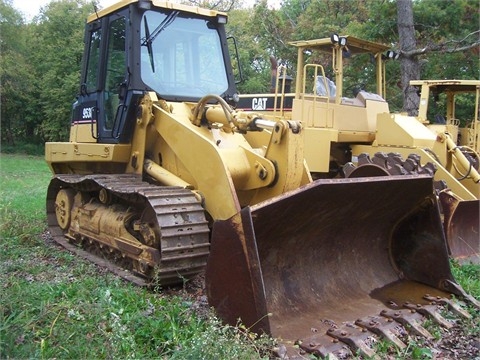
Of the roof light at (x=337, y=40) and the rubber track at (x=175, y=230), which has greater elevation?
the roof light at (x=337, y=40)

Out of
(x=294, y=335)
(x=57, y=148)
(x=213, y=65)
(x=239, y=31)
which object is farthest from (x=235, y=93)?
(x=239, y=31)

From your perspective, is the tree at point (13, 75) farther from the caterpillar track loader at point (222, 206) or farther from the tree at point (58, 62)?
the caterpillar track loader at point (222, 206)

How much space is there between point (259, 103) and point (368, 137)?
229cm

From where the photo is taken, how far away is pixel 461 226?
652 centimetres

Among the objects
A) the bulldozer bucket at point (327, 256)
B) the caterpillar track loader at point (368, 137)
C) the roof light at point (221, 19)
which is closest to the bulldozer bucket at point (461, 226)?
the caterpillar track loader at point (368, 137)

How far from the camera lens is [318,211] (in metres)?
4.01

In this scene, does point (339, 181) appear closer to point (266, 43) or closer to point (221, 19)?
point (221, 19)

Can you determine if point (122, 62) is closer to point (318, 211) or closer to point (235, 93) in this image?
point (235, 93)

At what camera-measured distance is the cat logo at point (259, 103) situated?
10.1m

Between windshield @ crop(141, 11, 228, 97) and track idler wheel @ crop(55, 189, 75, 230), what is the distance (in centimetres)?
176

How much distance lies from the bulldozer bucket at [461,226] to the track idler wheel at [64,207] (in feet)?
14.2

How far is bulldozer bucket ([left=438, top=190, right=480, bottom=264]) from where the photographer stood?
6.25m

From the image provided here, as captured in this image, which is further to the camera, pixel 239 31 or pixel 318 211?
pixel 239 31

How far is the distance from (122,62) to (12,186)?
28.6 ft
